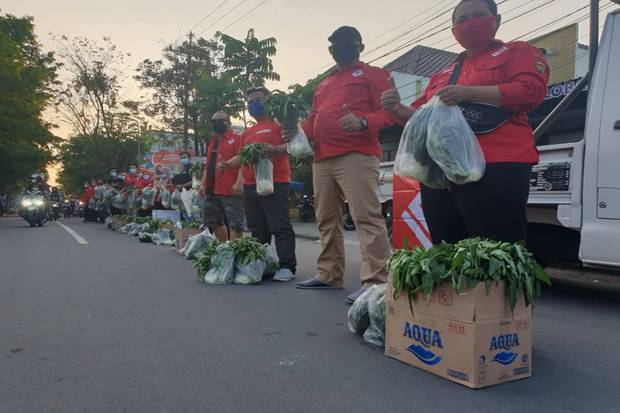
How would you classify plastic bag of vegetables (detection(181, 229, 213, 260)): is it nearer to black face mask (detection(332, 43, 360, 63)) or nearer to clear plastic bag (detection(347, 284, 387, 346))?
black face mask (detection(332, 43, 360, 63))

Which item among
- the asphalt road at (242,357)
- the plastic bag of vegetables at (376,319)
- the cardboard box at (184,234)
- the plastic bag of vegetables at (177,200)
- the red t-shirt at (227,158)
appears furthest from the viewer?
the plastic bag of vegetables at (177,200)

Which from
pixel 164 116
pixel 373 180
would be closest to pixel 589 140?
pixel 373 180

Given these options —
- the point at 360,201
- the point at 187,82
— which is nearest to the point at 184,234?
the point at 360,201

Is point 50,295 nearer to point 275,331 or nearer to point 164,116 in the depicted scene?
point 275,331

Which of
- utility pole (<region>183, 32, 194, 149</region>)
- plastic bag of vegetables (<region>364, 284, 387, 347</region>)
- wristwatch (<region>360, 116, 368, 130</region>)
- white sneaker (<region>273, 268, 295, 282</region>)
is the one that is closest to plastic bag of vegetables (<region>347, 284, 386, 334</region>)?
plastic bag of vegetables (<region>364, 284, 387, 347</region>)

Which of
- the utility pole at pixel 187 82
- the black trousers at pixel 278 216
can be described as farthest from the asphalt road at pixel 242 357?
the utility pole at pixel 187 82

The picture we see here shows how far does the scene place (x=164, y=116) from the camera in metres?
30.6

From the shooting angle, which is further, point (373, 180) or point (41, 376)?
point (373, 180)

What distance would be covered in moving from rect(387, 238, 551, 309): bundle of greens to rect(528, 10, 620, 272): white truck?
161cm

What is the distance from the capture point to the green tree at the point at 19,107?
24703 millimetres

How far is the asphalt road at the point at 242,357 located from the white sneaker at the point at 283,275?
1.55 feet

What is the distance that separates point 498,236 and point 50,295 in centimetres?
376

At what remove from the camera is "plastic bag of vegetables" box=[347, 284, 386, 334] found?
9.95 ft

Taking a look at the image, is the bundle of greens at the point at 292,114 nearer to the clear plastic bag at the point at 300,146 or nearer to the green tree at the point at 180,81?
the clear plastic bag at the point at 300,146
